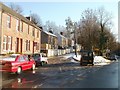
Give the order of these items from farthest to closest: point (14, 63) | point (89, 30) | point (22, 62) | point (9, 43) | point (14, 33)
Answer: point (89, 30), point (14, 33), point (9, 43), point (22, 62), point (14, 63)

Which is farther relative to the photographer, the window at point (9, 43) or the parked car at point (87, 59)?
the window at point (9, 43)

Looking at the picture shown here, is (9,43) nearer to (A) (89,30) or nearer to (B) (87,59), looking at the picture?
(B) (87,59)

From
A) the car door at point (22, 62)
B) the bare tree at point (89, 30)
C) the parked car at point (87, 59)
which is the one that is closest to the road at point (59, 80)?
the car door at point (22, 62)

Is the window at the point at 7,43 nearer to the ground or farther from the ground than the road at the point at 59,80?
farther from the ground

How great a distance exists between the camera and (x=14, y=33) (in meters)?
39.3

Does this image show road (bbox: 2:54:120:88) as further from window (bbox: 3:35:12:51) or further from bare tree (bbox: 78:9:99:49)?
bare tree (bbox: 78:9:99:49)

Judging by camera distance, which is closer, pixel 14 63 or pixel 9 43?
pixel 14 63

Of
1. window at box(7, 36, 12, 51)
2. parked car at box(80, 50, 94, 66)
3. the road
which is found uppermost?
window at box(7, 36, 12, 51)

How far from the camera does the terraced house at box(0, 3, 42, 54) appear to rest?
1363 inches

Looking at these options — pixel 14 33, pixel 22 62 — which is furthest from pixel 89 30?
pixel 22 62

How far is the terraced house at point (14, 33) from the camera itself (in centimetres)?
3462

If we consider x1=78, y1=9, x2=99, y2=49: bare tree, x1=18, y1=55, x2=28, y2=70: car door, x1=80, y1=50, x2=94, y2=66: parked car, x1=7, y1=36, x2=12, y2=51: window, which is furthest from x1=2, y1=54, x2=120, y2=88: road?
x1=78, y1=9, x2=99, y2=49: bare tree

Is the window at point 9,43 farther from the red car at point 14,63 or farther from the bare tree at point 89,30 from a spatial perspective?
the bare tree at point 89,30

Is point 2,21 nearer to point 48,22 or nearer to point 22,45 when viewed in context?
point 22,45
